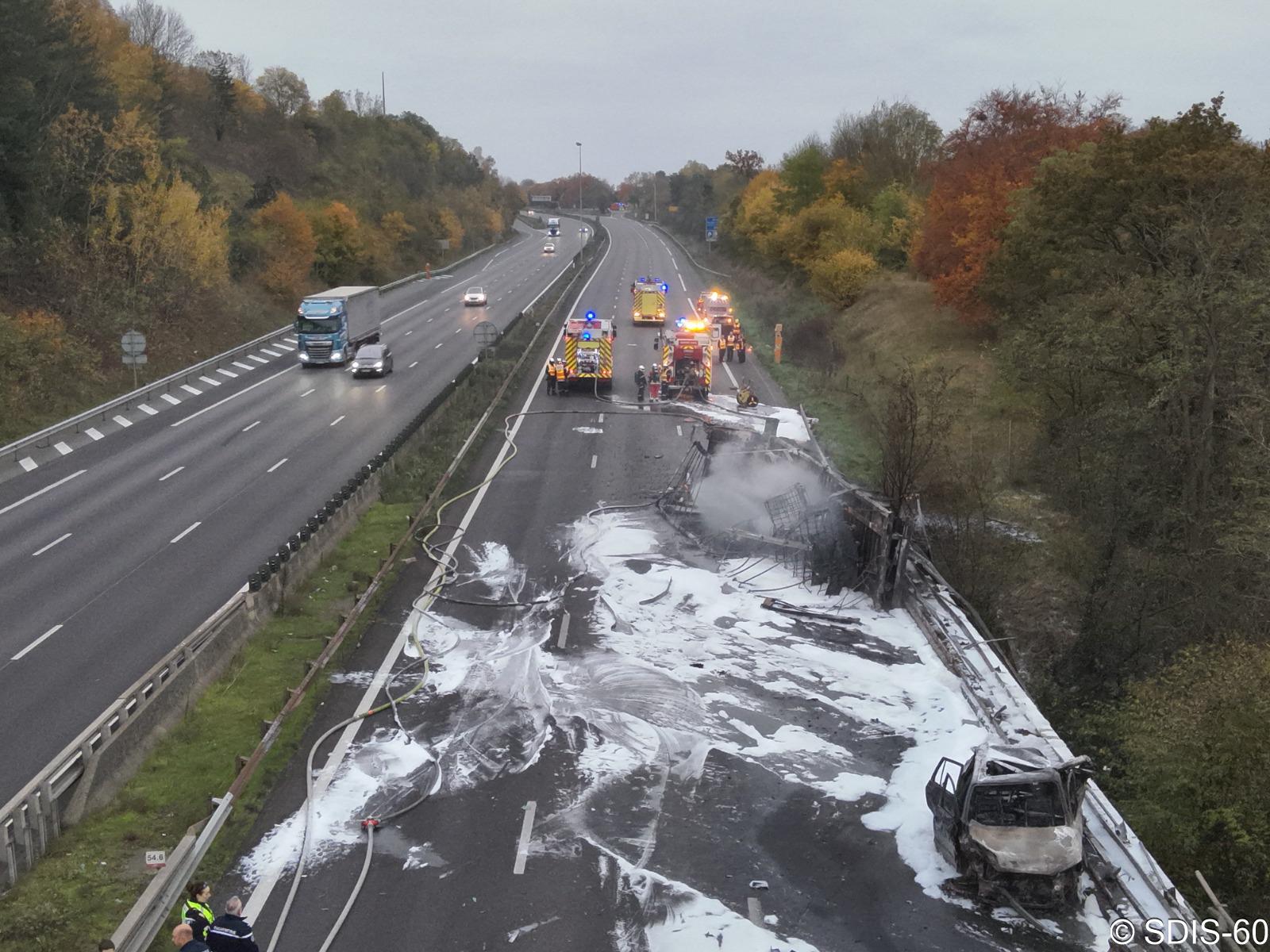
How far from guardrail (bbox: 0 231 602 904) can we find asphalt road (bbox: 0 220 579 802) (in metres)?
1.47

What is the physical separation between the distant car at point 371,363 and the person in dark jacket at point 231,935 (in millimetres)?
40071

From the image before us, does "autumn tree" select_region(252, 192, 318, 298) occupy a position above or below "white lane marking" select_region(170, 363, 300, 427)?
above

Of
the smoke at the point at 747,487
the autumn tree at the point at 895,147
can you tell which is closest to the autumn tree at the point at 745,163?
the autumn tree at the point at 895,147

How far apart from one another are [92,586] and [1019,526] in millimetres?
22704

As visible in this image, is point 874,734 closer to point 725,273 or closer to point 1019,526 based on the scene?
point 1019,526

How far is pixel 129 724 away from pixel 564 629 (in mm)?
8133

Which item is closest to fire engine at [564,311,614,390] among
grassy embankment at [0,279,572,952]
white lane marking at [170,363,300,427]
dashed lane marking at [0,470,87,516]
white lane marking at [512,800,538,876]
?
white lane marking at [170,363,300,427]

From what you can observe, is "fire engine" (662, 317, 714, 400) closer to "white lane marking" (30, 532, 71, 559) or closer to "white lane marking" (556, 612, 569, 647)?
"white lane marking" (556, 612, 569, 647)

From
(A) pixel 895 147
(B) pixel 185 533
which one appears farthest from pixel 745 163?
(B) pixel 185 533

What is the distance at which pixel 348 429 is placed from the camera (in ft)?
126

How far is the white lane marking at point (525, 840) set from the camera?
42.6ft

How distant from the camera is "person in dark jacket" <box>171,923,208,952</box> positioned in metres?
9.78

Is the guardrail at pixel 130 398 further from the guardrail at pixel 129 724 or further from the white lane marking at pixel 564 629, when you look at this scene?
the white lane marking at pixel 564 629

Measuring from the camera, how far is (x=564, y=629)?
2045 cm
